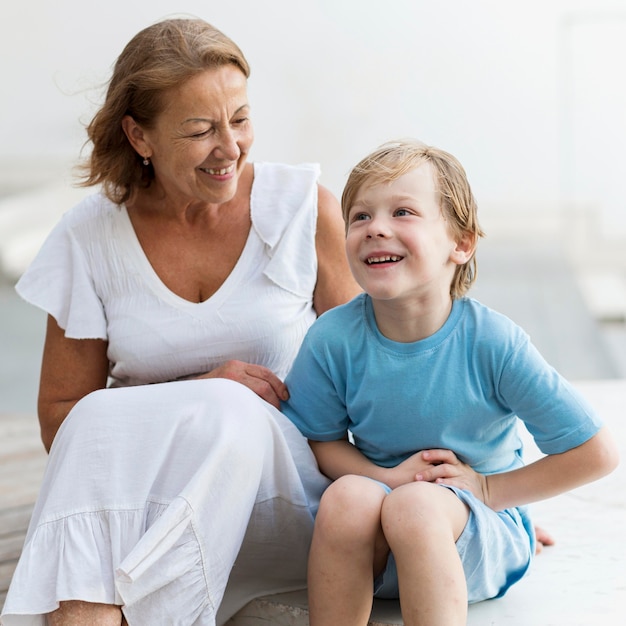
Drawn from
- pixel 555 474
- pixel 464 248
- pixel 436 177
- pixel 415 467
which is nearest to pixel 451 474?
pixel 415 467

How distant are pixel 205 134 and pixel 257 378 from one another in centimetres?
48

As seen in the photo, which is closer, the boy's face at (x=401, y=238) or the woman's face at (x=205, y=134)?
the boy's face at (x=401, y=238)

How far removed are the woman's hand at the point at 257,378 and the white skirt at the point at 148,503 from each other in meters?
0.17

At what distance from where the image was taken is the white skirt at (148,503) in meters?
1.63

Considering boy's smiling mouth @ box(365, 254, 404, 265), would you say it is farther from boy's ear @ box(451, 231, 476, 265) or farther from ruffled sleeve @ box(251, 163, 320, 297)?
ruffled sleeve @ box(251, 163, 320, 297)

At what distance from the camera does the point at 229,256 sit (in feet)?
7.07

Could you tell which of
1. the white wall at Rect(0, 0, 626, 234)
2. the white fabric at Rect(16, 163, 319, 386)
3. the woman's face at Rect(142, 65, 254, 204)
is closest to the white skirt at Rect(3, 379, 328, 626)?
the white fabric at Rect(16, 163, 319, 386)

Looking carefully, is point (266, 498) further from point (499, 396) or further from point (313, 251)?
point (313, 251)

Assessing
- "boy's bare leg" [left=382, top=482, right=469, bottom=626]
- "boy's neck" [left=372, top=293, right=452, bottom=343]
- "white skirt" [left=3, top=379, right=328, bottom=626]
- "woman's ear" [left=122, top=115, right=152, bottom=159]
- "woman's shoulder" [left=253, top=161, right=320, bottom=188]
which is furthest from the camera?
"woman's shoulder" [left=253, top=161, right=320, bottom=188]

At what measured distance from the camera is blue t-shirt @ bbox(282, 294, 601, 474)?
5.51 ft

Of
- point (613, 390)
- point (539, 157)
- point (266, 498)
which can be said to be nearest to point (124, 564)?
point (266, 498)

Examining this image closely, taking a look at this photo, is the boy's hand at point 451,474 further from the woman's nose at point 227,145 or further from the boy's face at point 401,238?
the woman's nose at point 227,145

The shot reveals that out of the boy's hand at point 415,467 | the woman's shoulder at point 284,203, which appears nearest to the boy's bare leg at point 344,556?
the boy's hand at point 415,467

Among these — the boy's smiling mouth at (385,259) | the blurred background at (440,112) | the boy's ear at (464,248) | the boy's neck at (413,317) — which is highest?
the boy's smiling mouth at (385,259)
